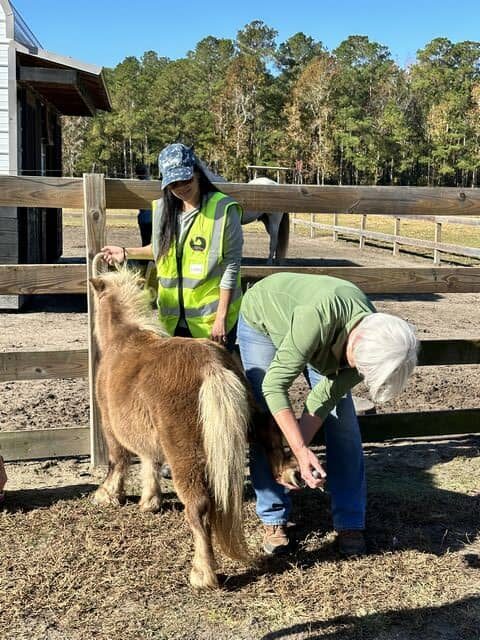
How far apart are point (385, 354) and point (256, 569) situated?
1.34 meters

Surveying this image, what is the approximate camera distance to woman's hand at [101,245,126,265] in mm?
3721

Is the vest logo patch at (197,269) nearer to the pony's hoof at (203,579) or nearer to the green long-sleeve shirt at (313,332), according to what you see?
the green long-sleeve shirt at (313,332)

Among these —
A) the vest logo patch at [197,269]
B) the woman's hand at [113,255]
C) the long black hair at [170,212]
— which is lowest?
the vest logo patch at [197,269]

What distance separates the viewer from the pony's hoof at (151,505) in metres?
3.72

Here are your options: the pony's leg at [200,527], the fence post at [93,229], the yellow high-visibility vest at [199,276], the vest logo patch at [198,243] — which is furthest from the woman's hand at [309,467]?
the fence post at [93,229]

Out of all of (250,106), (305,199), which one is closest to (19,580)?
(305,199)

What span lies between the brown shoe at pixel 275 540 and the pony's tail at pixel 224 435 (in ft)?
1.48

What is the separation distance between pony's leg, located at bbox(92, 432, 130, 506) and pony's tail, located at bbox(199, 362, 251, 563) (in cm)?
98

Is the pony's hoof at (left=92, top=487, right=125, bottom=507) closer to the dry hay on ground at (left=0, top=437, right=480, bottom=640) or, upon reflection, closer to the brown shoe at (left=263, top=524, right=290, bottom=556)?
the dry hay on ground at (left=0, top=437, right=480, bottom=640)

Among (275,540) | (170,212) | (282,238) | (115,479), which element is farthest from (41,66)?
(275,540)

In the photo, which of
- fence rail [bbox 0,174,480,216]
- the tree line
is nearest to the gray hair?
fence rail [bbox 0,174,480,216]

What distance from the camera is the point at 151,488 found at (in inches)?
147

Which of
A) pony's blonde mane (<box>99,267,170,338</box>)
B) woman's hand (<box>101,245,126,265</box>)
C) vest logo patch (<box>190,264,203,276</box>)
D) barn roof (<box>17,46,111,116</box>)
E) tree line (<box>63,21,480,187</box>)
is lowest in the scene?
pony's blonde mane (<box>99,267,170,338</box>)

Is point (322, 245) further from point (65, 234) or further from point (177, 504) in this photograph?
point (177, 504)
